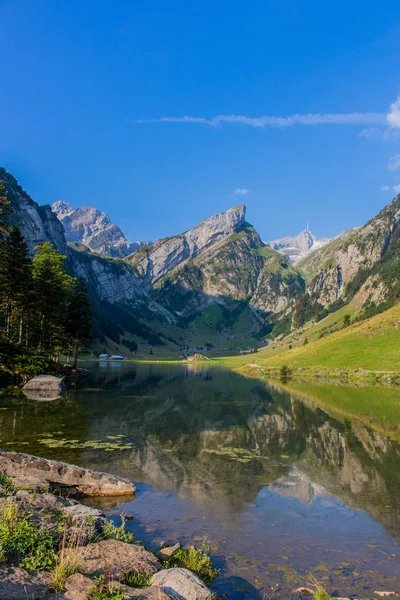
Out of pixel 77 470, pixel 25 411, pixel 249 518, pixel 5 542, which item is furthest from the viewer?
pixel 25 411

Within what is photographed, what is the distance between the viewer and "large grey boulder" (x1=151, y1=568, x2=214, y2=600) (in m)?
8.93

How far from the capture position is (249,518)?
15.8 metres

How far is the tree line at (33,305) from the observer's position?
184 feet

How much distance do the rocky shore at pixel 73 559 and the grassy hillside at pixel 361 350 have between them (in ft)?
301

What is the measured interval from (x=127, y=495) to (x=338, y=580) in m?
10.1

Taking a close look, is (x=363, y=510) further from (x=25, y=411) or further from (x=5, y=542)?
(x=25, y=411)

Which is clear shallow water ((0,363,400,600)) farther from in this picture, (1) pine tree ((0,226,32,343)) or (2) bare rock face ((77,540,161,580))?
(1) pine tree ((0,226,32,343))

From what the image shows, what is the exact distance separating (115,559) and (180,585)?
223 cm

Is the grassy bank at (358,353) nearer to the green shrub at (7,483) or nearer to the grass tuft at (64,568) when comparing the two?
the green shrub at (7,483)

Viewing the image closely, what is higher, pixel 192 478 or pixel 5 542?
pixel 5 542

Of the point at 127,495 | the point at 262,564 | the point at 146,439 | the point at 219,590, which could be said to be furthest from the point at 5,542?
the point at 146,439

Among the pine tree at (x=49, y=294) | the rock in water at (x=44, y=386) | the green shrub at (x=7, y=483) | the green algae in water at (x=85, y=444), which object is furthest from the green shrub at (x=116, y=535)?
the pine tree at (x=49, y=294)

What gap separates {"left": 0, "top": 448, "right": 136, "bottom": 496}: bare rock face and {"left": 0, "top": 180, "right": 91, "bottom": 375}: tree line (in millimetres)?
A: 35153

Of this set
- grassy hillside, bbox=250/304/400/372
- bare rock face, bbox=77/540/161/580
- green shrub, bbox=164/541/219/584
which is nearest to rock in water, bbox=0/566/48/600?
bare rock face, bbox=77/540/161/580
